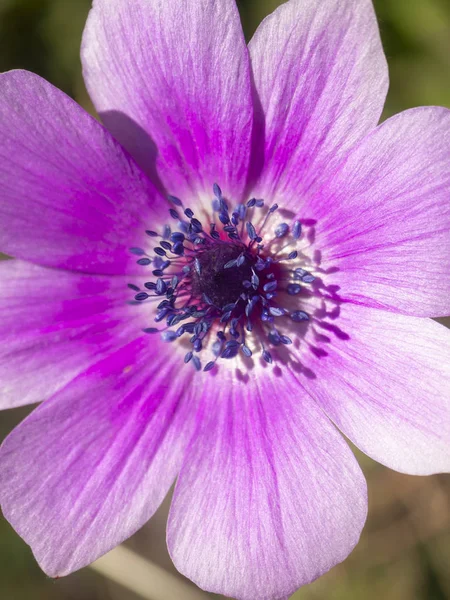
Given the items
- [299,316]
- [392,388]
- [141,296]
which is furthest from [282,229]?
[392,388]

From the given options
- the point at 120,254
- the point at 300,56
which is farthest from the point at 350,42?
the point at 120,254

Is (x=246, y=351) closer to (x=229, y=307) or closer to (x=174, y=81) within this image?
(x=229, y=307)

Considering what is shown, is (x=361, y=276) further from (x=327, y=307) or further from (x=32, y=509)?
(x=32, y=509)

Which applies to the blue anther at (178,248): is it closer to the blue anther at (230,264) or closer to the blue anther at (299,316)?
the blue anther at (230,264)

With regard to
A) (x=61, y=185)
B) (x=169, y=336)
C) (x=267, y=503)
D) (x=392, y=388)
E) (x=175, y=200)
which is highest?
(x=61, y=185)

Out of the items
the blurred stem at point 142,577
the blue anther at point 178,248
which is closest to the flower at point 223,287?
the blue anther at point 178,248

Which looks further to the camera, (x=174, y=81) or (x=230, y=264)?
(x=230, y=264)
